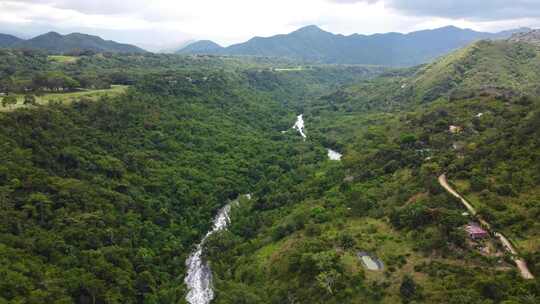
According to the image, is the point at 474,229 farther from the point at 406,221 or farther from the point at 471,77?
the point at 471,77

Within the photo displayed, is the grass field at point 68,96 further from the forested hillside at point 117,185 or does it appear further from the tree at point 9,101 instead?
the forested hillside at point 117,185

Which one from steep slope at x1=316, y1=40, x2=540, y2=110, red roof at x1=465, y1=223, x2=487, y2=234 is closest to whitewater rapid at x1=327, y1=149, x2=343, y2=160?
steep slope at x1=316, y1=40, x2=540, y2=110

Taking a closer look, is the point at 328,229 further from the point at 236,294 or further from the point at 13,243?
the point at 13,243

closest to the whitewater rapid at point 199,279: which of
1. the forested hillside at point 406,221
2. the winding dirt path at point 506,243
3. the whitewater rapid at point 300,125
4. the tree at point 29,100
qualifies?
the forested hillside at point 406,221

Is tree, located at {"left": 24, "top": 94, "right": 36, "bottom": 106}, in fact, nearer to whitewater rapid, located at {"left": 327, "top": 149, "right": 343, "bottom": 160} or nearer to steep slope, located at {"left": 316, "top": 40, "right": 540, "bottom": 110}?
whitewater rapid, located at {"left": 327, "top": 149, "right": 343, "bottom": 160}

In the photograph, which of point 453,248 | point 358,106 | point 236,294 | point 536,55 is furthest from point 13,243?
point 536,55

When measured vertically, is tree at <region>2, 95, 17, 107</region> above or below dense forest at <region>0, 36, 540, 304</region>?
above
